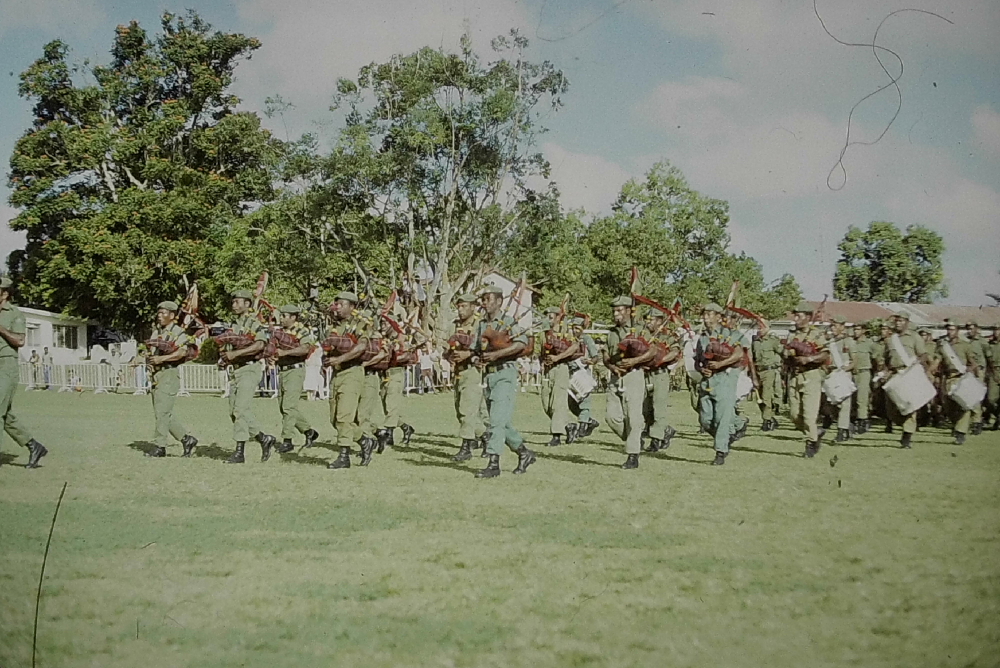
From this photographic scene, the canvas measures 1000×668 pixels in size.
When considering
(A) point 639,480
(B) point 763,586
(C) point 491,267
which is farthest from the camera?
(C) point 491,267

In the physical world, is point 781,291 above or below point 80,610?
above

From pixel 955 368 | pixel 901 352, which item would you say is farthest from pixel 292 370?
pixel 955 368

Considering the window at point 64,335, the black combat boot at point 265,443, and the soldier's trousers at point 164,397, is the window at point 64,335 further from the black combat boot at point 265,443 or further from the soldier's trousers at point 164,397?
the black combat boot at point 265,443

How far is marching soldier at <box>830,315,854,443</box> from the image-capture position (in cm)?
1340

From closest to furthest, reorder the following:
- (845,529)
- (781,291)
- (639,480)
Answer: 1. (845,529)
2. (639,480)
3. (781,291)

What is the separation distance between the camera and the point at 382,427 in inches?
500

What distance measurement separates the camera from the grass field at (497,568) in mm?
4633

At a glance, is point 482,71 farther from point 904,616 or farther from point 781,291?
point 904,616

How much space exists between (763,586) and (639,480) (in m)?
4.31

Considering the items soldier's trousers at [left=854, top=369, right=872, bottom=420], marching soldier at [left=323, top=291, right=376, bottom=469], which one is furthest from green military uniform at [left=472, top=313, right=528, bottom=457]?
soldier's trousers at [left=854, top=369, right=872, bottom=420]

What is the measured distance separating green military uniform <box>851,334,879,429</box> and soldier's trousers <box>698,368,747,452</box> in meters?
4.82

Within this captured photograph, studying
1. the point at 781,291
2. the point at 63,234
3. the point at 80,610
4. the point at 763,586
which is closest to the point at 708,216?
the point at 781,291

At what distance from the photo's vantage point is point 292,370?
11859 mm

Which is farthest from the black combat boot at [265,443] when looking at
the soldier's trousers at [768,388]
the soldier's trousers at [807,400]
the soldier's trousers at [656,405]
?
the soldier's trousers at [768,388]
